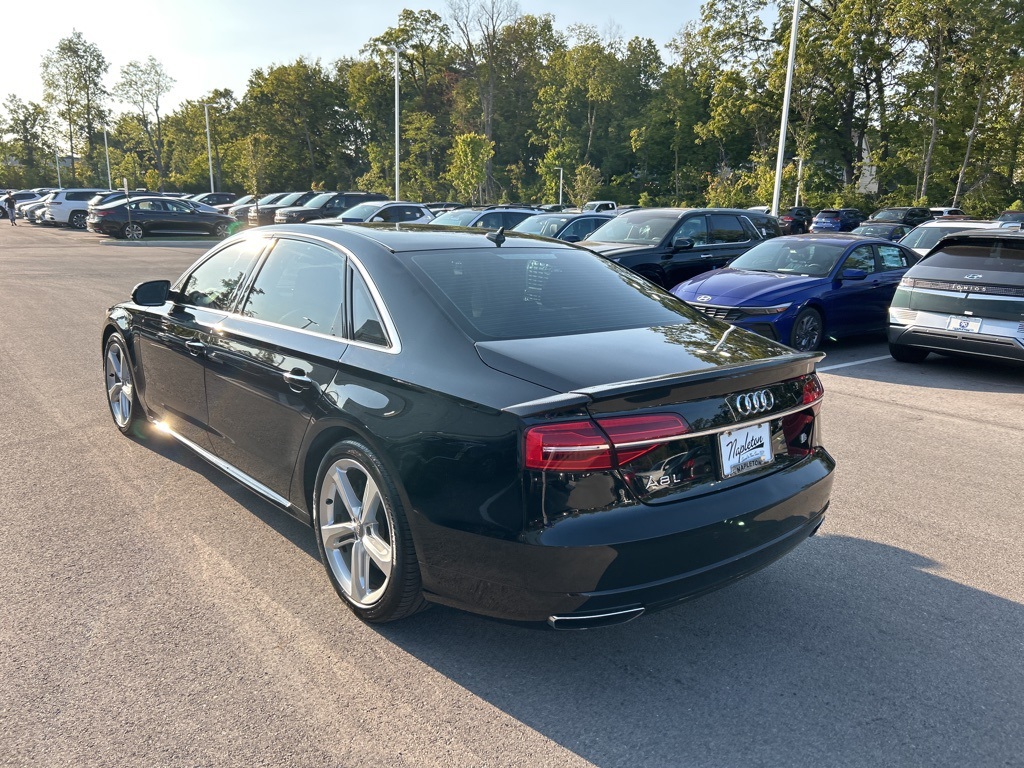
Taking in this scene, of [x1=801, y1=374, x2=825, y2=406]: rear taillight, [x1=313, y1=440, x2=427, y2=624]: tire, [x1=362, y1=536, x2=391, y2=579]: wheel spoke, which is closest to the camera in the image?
[x1=313, y1=440, x2=427, y2=624]: tire

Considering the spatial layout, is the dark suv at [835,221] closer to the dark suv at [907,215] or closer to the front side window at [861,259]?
the dark suv at [907,215]

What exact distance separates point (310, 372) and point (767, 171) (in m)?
48.3

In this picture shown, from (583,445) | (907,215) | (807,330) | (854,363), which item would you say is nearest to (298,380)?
Result: (583,445)

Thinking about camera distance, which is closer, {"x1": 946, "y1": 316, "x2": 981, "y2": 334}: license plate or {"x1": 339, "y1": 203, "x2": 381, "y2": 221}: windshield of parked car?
{"x1": 946, "y1": 316, "x2": 981, "y2": 334}: license plate

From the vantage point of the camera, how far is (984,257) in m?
8.33

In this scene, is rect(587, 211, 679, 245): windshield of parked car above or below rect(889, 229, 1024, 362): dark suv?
above

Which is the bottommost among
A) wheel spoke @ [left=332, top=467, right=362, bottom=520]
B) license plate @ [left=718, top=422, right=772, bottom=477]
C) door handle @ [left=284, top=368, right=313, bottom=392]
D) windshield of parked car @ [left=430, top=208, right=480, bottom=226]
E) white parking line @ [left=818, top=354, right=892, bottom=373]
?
white parking line @ [left=818, top=354, right=892, bottom=373]

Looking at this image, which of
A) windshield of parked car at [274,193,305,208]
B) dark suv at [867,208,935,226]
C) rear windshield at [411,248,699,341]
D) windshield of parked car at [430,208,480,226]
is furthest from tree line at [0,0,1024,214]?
rear windshield at [411,248,699,341]

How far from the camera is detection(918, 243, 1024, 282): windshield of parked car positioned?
8.02 m

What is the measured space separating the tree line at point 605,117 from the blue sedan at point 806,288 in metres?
33.4

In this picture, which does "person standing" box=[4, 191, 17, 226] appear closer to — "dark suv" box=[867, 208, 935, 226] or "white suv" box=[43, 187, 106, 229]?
"white suv" box=[43, 187, 106, 229]

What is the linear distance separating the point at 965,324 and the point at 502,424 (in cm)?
738

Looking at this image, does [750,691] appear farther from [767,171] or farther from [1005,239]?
[767,171]

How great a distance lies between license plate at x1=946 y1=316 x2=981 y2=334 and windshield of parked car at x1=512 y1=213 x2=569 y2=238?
840 cm
